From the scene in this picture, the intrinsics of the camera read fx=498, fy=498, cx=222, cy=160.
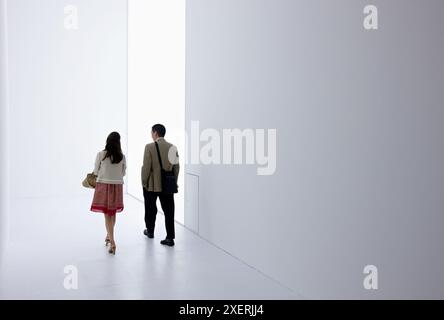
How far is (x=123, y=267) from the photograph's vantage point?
5.60 meters

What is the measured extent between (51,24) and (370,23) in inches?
426

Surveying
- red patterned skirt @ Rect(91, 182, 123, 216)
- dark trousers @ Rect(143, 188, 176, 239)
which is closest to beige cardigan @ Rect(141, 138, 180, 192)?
dark trousers @ Rect(143, 188, 176, 239)

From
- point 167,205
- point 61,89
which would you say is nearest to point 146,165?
point 167,205

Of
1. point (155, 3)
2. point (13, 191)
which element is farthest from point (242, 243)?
point (13, 191)

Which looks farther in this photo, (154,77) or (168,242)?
(154,77)

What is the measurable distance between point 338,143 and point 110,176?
3065mm

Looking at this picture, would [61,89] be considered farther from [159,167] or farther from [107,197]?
[107,197]

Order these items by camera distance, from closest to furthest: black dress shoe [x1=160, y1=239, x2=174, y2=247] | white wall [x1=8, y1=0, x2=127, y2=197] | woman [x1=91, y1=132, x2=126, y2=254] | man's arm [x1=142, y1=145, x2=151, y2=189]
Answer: woman [x1=91, y1=132, x2=126, y2=254] < man's arm [x1=142, y1=145, x2=151, y2=189] < black dress shoe [x1=160, y1=239, x2=174, y2=247] < white wall [x1=8, y1=0, x2=127, y2=197]

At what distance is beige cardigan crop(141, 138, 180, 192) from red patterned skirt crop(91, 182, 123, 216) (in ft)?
1.94

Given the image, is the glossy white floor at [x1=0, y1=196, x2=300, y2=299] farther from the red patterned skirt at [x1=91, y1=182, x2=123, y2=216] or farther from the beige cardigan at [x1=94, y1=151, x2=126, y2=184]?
the beige cardigan at [x1=94, y1=151, x2=126, y2=184]

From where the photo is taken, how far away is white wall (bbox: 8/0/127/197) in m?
12.6

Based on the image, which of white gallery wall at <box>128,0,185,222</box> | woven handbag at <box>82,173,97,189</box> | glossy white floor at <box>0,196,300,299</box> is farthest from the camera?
white gallery wall at <box>128,0,185,222</box>

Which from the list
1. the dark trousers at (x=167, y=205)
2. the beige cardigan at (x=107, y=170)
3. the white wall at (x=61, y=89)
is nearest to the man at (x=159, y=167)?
the dark trousers at (x=167, y=205)

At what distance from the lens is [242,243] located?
19.3 ft
